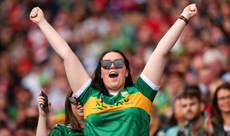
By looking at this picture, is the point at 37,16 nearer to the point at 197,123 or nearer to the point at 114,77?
the point at 114,77

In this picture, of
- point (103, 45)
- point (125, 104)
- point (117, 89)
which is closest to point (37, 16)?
point (117, 89)

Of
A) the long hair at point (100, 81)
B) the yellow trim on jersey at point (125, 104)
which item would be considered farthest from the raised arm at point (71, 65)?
the yellow trim on jersey at point (125, 104)

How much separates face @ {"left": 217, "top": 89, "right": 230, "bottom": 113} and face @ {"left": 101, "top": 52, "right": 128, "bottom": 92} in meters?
1.92

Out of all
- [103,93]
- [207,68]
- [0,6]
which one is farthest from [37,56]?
[103,93]

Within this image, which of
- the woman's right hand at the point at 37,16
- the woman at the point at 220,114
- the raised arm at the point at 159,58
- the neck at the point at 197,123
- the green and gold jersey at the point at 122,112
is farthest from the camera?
the neck at the point at 197,123

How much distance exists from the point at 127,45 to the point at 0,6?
201 inches

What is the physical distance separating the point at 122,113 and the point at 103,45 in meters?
8.79

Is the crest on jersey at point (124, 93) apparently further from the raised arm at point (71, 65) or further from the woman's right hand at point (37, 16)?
the woman's right hand at point (37, 16)

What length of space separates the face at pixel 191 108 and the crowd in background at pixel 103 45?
33.5 inches

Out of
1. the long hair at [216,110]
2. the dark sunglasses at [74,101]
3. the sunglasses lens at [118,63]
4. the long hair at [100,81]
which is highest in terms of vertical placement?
the sunglasses lens at [118,63]

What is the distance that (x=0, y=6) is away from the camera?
16234 mm

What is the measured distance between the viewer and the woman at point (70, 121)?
16.8 feet

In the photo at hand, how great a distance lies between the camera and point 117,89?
489 centimetres

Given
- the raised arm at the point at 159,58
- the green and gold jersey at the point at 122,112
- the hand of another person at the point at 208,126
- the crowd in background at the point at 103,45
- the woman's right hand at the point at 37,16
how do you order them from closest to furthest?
the green and gold jersey at the point at 122,112 < the raised arm at the point at 159,58 < the woman's right hand at the point at 37,16 < the hand of another person at the point at 208,126 < the crowd in background at the point at 103,45
